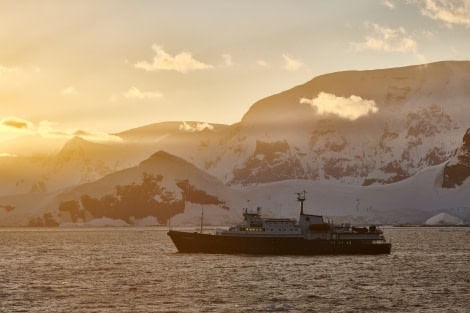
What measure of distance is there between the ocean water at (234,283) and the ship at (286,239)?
467 centimetres

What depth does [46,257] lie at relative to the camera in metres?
156

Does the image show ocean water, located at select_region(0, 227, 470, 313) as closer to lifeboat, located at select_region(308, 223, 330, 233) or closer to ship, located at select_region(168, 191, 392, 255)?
ship, located at select_region(168, 191, 392, 255)

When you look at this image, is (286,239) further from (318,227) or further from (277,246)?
(318,227)

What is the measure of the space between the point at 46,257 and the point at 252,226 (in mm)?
41749

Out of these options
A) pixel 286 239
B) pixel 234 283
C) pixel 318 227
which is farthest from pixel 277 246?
pixel 234 283

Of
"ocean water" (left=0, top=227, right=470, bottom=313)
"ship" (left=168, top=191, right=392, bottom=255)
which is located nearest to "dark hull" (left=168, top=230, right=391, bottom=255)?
"ship" (left=168, top=191, right=392, bottom=255)

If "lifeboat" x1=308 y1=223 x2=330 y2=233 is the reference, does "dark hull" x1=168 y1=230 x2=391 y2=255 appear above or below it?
below

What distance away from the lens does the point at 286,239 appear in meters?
152

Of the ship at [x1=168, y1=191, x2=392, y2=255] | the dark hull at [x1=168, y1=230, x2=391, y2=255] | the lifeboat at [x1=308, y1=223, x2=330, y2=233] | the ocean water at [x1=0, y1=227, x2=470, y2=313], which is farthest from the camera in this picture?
the lifeboat at [x1=308, y1=223, x2=330, y2=233]

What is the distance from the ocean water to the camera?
81625 millimetres

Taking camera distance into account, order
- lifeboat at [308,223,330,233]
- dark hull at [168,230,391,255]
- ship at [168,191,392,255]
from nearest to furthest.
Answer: dark hull at [168,230,391,255] → ship at [168,191,392,255] → lifeboat at [308,223,330,233]

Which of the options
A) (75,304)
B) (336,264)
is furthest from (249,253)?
(75,304)

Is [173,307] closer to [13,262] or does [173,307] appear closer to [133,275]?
[133,275]

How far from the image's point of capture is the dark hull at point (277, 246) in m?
151
